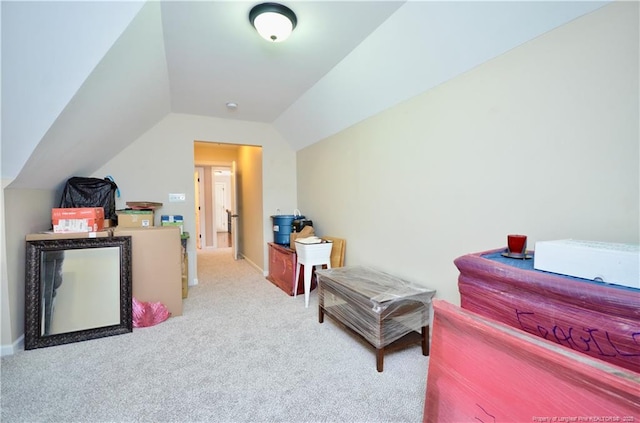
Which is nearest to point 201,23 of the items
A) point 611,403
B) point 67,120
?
point 67,120

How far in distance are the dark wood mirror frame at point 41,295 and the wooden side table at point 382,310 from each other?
1936 millimetres

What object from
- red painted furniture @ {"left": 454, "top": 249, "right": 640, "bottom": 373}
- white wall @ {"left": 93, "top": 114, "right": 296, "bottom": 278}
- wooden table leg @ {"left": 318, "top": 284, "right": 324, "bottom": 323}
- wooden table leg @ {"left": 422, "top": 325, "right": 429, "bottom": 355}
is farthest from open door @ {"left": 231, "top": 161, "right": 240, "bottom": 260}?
red painted furniture @ {"left": 454, "top": 249, "right": 640, "bottom": 373}

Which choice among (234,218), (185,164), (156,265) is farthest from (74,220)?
(234,218)

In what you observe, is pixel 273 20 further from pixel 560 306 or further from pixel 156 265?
pixel 156 265

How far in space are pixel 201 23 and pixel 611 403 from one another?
283 centimetres

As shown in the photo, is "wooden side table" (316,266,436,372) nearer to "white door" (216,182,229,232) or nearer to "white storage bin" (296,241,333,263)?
"white storage bin" (296,241,333,263)

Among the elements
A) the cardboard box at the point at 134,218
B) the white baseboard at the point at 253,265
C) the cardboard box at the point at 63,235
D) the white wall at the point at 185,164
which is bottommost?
the white baseboard at the point at 253,265

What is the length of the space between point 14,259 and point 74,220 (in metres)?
0.49

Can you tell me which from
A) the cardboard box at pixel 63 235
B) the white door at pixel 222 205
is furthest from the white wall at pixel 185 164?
the white door at pixel 222 205

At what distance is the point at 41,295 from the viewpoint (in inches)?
89.4

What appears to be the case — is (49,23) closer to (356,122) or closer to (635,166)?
(356,122)

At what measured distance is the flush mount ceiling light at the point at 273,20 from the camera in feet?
5.74

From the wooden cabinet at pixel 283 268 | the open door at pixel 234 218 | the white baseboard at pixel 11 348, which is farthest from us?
the open door at pixel 234 218

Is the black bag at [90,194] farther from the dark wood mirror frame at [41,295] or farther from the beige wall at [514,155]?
the beige wall at [514,155]
